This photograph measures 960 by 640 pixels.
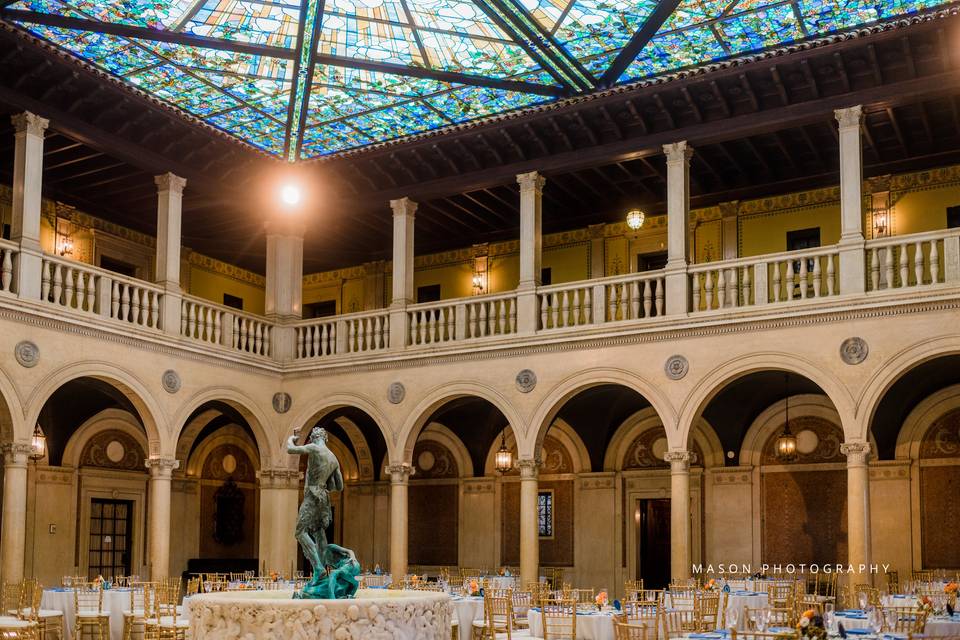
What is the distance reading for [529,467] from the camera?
16375 millimetres

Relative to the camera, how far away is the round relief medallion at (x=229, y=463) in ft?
71.8

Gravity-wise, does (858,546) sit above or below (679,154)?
below

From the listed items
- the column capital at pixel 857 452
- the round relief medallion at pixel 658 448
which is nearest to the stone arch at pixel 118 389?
the round relief medallion at pixel 658 448

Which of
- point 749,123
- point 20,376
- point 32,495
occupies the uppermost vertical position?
point 749,123

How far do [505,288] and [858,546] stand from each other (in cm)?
871

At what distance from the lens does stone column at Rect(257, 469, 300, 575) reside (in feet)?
58.9

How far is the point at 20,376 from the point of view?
14.3 m

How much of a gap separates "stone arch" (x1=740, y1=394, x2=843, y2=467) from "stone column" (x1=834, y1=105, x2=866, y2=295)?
4.10 metres

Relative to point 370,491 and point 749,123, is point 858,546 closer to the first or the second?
point 749,123

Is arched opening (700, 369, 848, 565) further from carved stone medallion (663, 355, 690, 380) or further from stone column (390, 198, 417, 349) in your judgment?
stone column (390, 198, 417, 349)

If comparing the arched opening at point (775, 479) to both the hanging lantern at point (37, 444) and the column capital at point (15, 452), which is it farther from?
the column capital at point (15, 452)

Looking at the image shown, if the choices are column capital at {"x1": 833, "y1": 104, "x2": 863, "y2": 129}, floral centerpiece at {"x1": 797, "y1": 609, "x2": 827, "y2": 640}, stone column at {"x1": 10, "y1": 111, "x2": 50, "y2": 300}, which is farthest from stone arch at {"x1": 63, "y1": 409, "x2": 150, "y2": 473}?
floral centerpiece at {"x1": 797, "y1": 609, "x2": 827, "y2": 640}

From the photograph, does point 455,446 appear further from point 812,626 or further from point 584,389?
point 812,626

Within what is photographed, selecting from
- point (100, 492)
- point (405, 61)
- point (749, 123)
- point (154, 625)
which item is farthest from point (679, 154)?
point (100, 492)
